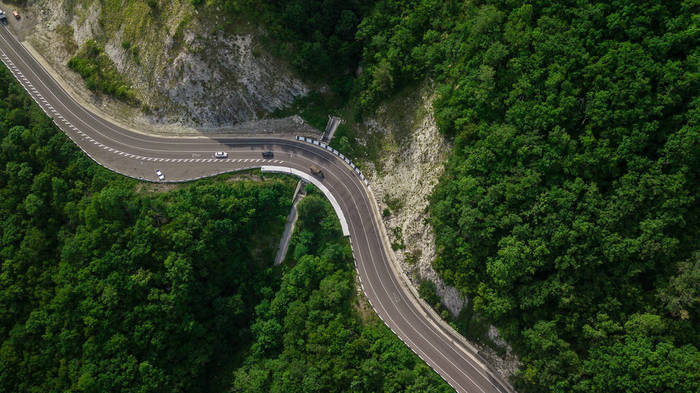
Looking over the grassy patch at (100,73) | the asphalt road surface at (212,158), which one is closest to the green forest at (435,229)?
the grassy patch at (100,73)

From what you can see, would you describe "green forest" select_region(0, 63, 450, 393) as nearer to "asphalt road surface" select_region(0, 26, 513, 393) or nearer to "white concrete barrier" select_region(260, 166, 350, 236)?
"white concrete barrier" select_region(260, 166, 350, 236)

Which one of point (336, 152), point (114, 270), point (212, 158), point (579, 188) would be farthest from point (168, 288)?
point (579, 188)

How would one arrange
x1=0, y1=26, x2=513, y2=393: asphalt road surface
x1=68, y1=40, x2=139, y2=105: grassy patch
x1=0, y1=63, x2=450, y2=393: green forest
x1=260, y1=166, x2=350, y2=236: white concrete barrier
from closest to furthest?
1. x1=0, y1=63, x2=450, y2=393: green forest
2. x1=0, y1=26, x2=513, y2=393: asphalt road surface
3. x1=260, y1=166, x2=350, y2=236: white concrete barrier
4. x1=68, y1=40, x2=139, y2=105: grassy patch

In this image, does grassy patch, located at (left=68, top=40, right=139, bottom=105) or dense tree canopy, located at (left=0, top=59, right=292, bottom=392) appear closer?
dense tree canopy, located at (left=0, top=59, right=292, bottom=392)

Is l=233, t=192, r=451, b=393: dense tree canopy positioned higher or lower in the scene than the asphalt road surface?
lower

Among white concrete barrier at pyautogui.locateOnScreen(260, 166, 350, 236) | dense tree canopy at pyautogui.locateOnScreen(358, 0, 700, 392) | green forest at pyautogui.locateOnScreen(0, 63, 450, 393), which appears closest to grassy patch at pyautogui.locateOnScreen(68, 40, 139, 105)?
green forest at pyautogui.locateOnScreen(0, 63, 450, 393)

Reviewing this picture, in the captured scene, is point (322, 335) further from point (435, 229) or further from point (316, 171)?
point (316, 171)
